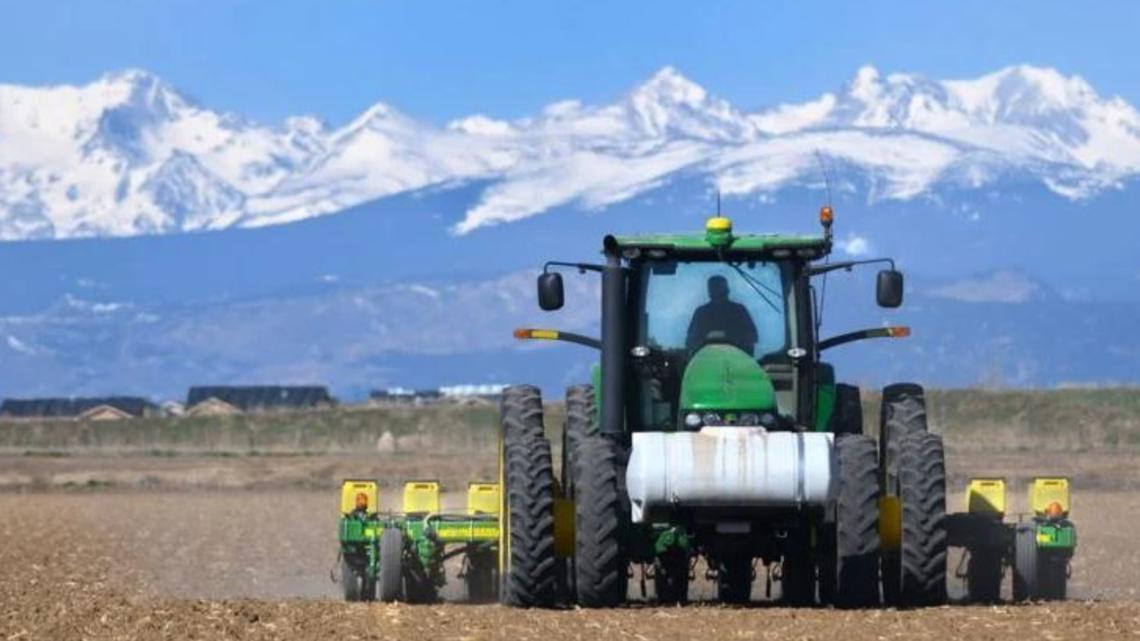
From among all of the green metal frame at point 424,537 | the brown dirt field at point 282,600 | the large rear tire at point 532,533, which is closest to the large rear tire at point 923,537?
the brown dirt field at point 282,600

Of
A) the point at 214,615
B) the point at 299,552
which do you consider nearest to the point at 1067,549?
the point at 214,615

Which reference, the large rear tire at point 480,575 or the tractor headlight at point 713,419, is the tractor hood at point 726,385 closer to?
the tractor headlight at point 713,419

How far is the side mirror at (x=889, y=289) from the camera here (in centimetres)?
2061

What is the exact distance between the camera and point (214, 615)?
64.4 feet

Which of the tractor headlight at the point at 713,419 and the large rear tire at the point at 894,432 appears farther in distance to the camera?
the large rear tire at the point at 894,432

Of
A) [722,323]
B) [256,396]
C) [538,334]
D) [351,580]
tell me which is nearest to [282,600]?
[351,580]

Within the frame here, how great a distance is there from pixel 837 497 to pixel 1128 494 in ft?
101

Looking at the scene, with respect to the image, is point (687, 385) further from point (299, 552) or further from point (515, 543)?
point (299, 552)

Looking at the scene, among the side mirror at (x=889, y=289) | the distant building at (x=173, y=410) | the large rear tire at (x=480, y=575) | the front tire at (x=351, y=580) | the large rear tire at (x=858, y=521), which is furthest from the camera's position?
the distant building at (x=173, y=410)

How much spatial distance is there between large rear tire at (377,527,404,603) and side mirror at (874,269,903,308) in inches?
200

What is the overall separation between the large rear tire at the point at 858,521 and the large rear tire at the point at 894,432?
1.53 feet

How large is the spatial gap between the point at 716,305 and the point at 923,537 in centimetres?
230

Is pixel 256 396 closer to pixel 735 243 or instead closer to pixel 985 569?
pixel 985 569

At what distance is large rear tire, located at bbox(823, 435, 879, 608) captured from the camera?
19.9 metres
